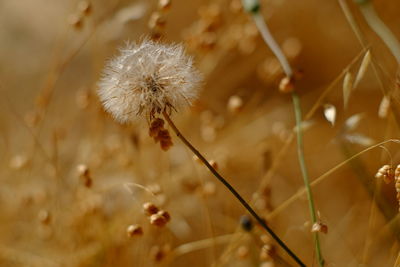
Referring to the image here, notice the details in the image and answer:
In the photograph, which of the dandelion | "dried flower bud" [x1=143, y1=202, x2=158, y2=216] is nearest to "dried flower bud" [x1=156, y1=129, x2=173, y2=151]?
the dandelion

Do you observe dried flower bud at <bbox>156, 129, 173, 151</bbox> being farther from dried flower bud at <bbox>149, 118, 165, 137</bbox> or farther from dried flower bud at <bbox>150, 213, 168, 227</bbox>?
dried flower bud at <bbox>150, 213, 168, 227</bbox>

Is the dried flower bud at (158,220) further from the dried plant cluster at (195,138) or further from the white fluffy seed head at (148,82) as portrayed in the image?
the white fluffy seed head at (148,82)

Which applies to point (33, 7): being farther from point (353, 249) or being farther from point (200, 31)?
point (353, 249)

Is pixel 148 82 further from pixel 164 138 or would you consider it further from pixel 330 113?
pixel 330 113

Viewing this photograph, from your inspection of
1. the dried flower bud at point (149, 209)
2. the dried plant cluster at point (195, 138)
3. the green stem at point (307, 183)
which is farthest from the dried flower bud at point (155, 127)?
the green stem at point (307, 183)

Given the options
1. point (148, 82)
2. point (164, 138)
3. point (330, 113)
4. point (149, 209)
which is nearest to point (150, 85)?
point (148, 82)

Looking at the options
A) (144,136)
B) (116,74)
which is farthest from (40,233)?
(116,74)

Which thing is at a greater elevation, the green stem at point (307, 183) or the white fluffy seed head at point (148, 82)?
the white fluffy seed head at point (148, 82)

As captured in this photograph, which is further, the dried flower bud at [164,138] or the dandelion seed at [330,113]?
the dandelion seed at [330,113]
